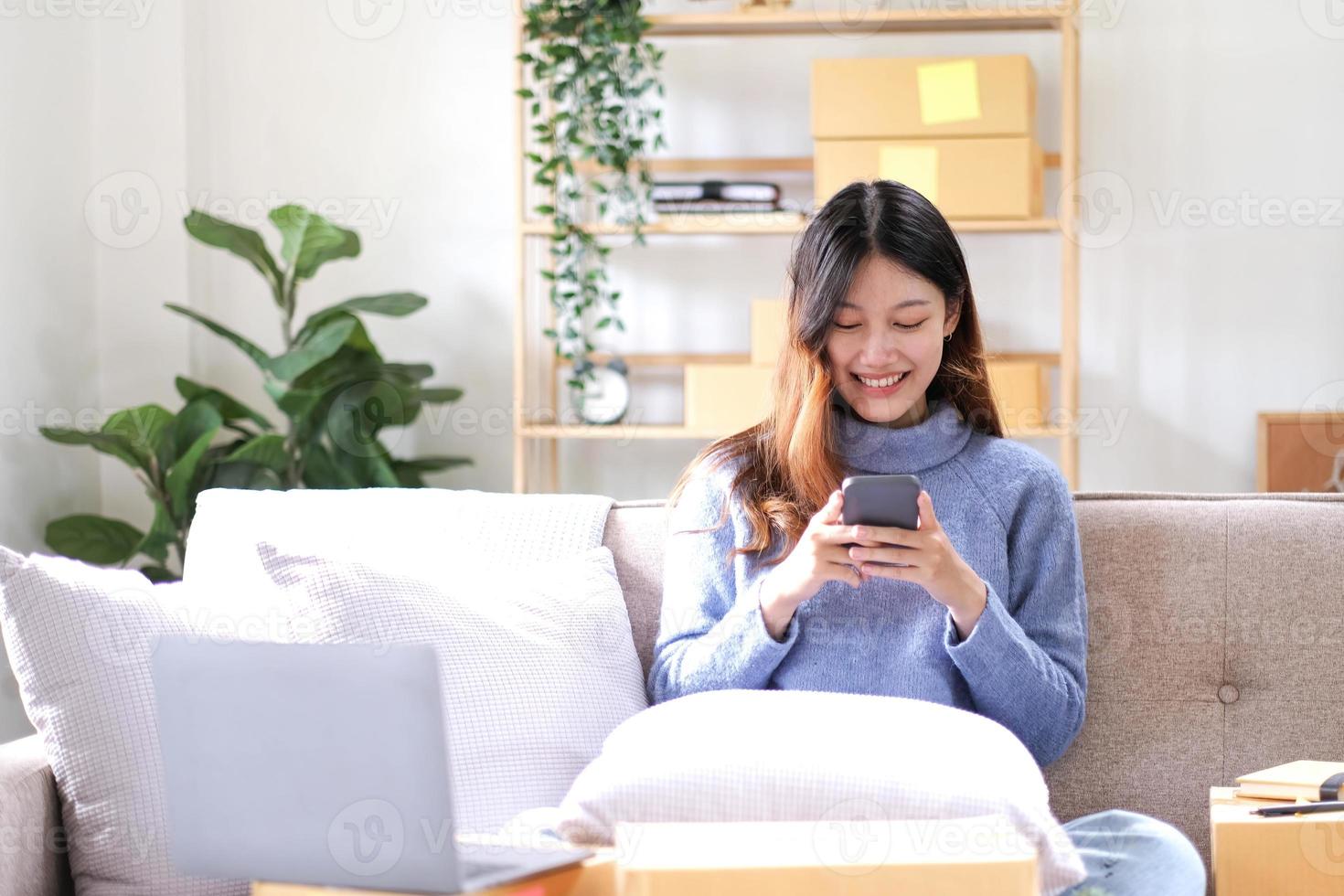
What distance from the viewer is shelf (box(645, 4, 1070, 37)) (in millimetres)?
2866

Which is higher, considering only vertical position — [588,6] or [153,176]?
[588,6]

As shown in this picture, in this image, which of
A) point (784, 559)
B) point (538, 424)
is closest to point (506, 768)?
point (784, 559)

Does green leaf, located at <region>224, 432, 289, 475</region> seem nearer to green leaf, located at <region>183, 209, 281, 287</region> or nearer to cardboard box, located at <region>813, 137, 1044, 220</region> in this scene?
green leaf, located at <region>183, 209, 281, 287</region>

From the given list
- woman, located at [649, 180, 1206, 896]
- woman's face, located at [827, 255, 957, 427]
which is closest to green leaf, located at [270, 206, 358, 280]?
woman, located at [649, 180, 1206, 896]

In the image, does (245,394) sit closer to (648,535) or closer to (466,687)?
(648,535)

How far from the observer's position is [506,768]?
1.31 meters

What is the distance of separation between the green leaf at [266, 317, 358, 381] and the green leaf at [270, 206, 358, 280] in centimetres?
16

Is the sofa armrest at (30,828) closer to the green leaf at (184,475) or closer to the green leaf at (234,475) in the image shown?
the green leaf at (184,475)

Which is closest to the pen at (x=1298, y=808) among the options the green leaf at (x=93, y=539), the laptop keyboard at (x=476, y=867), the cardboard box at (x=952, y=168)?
the laptop keyboard at (x=476, y=867)

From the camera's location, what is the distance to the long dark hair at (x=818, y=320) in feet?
4.91

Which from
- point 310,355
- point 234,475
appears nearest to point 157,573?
point 234,475

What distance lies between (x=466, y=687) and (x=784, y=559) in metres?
0.37

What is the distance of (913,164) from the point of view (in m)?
2.79

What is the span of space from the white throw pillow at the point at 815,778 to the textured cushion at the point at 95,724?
450 mm
